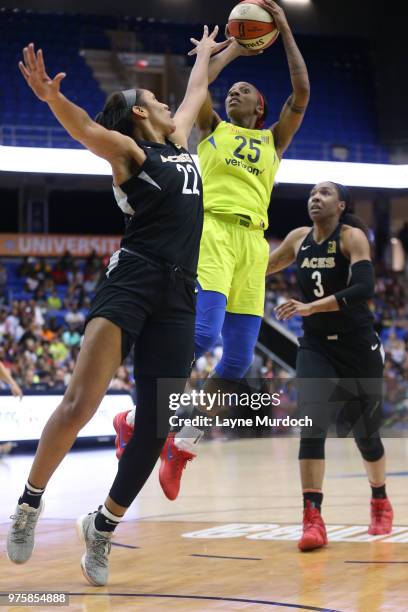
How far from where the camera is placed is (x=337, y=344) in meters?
5.97

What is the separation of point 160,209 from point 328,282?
2.12 meters

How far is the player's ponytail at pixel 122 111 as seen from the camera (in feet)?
14.2

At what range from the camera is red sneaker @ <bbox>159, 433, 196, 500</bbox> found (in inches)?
194

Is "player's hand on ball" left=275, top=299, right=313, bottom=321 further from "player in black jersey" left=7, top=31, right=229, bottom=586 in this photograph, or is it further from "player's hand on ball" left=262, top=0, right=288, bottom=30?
"player's hand on ball" left=262, top=0, right=288, bottom=30

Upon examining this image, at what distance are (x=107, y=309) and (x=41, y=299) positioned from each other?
1708cm

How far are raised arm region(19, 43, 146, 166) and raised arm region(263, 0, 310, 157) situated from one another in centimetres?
156

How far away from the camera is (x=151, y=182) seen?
4191 millimetres

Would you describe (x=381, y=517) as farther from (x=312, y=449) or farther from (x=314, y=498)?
(x=312, y=449)

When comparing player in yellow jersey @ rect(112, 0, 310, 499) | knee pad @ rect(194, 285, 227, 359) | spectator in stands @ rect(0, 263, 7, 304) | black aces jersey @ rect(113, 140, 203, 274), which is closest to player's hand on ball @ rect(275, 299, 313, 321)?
player in yellow jersey @ rect(112, 0, 310, 499)

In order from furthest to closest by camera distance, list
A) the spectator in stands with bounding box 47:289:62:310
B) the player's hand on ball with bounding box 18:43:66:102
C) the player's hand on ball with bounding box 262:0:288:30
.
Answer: the spectator in stands with bounding box 47:289:62:310 → the player's hand on ball with bounding box 262:0:288:30 → the player's hand on ball with bounding box 18:43:66:102

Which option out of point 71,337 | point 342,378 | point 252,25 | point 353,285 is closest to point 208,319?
point 353,285

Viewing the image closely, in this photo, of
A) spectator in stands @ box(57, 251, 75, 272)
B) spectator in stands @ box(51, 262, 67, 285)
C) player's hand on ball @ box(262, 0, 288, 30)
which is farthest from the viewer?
spectator in stands @ box(57, 251, 75, 272)

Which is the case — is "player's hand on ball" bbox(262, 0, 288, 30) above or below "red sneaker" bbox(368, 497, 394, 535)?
above

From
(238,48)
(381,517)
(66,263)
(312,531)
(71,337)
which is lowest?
(71,337)
